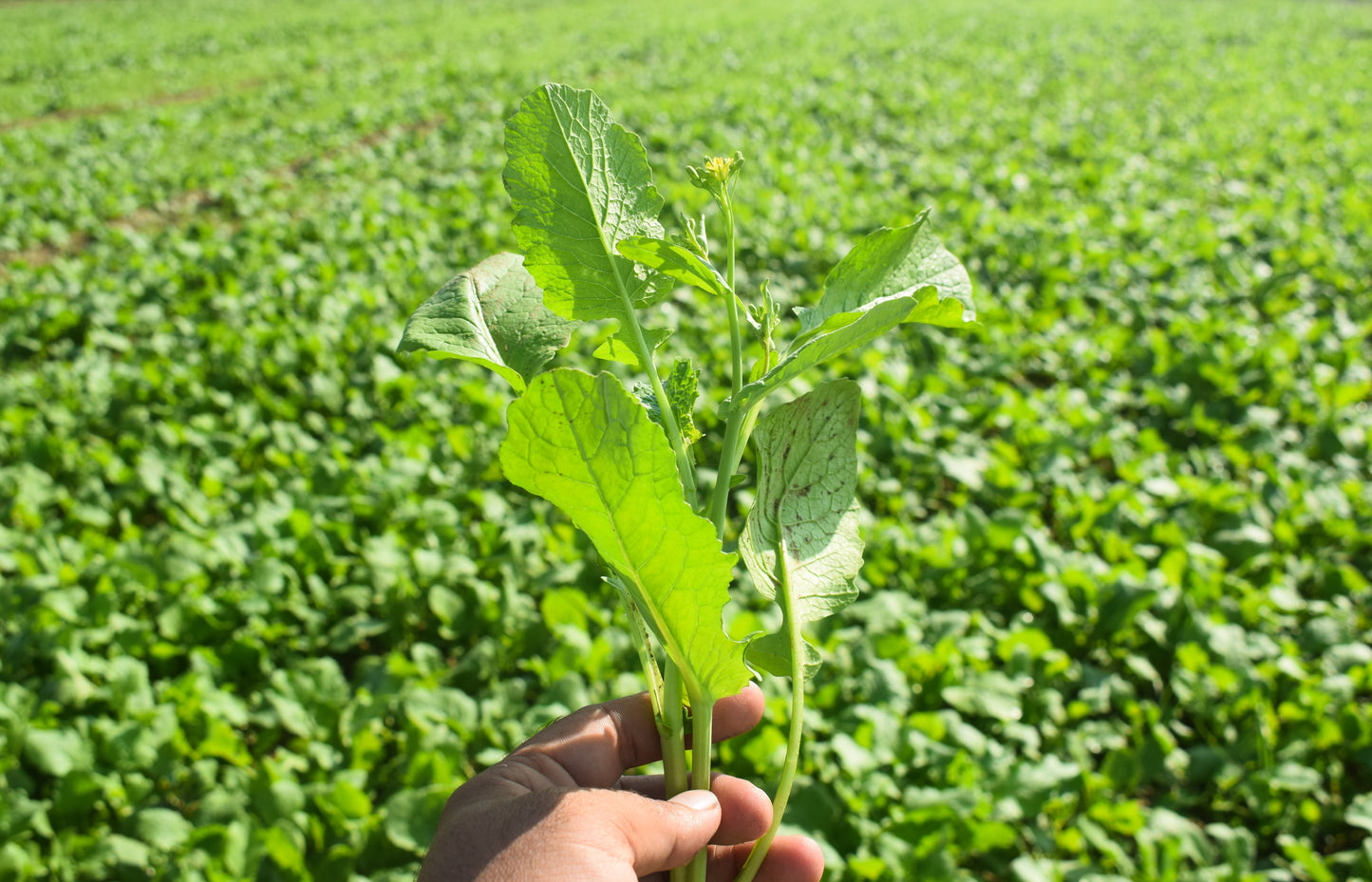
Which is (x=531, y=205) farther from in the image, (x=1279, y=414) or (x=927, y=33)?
(x=927, y=33)

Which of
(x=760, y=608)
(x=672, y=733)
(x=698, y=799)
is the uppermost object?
(x=672, y=733)

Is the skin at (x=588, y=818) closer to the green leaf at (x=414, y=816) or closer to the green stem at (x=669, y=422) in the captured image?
the green stem at (x=669, y=422)

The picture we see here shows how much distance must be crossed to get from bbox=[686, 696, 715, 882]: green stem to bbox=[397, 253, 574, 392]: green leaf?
0.49 metres

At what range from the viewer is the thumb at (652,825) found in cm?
111

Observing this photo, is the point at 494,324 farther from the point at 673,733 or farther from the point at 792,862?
the point at 792,862

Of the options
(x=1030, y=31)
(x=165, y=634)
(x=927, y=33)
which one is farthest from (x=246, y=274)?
(x=1030, y=31)

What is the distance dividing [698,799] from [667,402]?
559 millimetres

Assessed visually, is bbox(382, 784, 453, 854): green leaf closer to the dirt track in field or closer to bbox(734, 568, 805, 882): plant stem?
bbox(734, 568, 805, 882): plant stem

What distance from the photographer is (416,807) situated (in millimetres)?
2143

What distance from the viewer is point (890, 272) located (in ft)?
3.64

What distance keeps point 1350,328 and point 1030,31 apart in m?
14.6

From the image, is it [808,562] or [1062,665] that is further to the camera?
[1062,665]

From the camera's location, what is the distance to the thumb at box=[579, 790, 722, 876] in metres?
1.11

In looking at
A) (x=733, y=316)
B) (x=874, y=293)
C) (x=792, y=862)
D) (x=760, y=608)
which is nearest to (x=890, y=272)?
(x=874, y=293)
